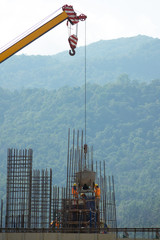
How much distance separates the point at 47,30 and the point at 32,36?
3.63ft

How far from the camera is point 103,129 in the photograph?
164 m

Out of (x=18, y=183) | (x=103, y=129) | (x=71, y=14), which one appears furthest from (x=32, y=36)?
(x=103, y=129)

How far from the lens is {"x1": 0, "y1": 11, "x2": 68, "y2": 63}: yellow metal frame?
95.3 ft

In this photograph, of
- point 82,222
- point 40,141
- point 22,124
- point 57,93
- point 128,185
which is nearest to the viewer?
point 82,222

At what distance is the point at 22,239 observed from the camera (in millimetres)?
20656

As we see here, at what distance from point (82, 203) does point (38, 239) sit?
4.37 m

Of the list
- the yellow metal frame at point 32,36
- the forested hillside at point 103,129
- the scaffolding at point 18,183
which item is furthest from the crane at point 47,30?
the forested hillside at point 103,129

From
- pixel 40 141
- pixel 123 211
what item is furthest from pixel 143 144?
pixel 123 211

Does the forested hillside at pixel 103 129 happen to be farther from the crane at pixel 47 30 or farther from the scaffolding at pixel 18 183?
the scaffolding at pixel 18 183

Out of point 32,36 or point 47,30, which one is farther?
point 47,30

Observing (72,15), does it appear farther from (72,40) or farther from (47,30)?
(47,30)

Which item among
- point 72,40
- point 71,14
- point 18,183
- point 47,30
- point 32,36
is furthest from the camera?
point 71,14

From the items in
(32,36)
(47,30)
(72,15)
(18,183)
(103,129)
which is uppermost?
(103,129)

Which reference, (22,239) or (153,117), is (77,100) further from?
(22,239)
